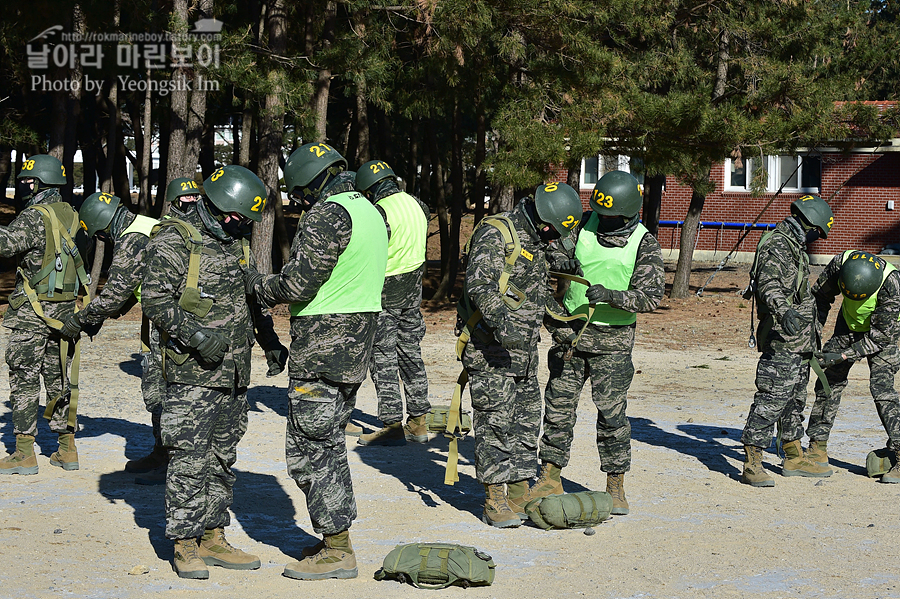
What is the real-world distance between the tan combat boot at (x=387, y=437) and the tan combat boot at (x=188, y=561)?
3.37 meters

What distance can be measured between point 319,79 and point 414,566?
12.6m

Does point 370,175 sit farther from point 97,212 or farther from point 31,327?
point 31,327

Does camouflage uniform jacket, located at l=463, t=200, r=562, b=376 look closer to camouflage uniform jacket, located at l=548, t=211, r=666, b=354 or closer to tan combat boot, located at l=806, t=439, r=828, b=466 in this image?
camouflage uniform jacket, located at l=548, t=211, r=666, b=354

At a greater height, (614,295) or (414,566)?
(614,295)

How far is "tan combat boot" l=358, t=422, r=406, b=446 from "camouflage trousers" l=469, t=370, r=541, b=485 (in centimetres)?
235

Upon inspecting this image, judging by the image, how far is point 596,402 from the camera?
6715mm

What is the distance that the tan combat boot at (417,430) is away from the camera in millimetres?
8820

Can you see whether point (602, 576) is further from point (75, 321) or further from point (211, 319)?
point (75, 321)

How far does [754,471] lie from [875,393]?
128cm

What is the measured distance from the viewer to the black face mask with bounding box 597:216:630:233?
6677 mm

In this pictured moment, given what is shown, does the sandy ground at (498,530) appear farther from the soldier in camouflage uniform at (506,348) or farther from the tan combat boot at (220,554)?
the soldier in camouflage uniform at (506,348)

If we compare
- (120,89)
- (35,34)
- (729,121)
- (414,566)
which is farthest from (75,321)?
(120,89)

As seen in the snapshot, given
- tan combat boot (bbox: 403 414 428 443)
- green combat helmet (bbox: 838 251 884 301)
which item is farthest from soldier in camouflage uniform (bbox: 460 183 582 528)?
green combat helmet (bbox: 838 251 884 301)

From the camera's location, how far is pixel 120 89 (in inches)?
1017
